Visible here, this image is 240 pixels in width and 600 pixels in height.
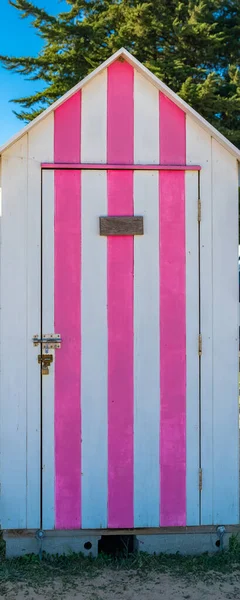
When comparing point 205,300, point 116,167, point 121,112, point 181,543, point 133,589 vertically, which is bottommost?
point 133,589

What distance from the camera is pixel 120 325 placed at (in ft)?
10.8

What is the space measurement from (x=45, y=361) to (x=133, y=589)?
4.49ft

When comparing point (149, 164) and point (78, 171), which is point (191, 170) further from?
point (78, 171)

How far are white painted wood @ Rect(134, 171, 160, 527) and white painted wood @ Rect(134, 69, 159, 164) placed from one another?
13 cm

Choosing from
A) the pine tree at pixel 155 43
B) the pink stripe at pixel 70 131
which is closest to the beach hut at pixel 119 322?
the pink stripe at pixel 70 131

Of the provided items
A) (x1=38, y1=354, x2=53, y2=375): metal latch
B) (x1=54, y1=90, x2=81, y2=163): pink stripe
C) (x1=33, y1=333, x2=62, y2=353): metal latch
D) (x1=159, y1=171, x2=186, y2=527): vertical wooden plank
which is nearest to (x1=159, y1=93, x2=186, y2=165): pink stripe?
(x1=159, y1=171, x2=186, y2=527): vertical wooden plank

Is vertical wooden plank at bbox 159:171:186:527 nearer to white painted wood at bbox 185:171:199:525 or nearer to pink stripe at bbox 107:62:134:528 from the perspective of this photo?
white painted wood at bbox 185:171:199:525

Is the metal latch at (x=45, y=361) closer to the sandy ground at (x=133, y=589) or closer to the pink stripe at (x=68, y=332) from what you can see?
the pink stripe at (x=68, y=332)

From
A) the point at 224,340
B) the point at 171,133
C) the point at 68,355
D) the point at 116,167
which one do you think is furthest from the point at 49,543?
the point at 171,133

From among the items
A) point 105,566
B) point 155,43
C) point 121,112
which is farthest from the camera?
point 155,43

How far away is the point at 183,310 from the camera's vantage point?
3311 millimetres

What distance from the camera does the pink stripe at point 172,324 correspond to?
3295 mm

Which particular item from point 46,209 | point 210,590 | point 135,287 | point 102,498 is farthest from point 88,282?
point 210,590

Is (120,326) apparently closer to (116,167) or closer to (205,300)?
(205,300)
